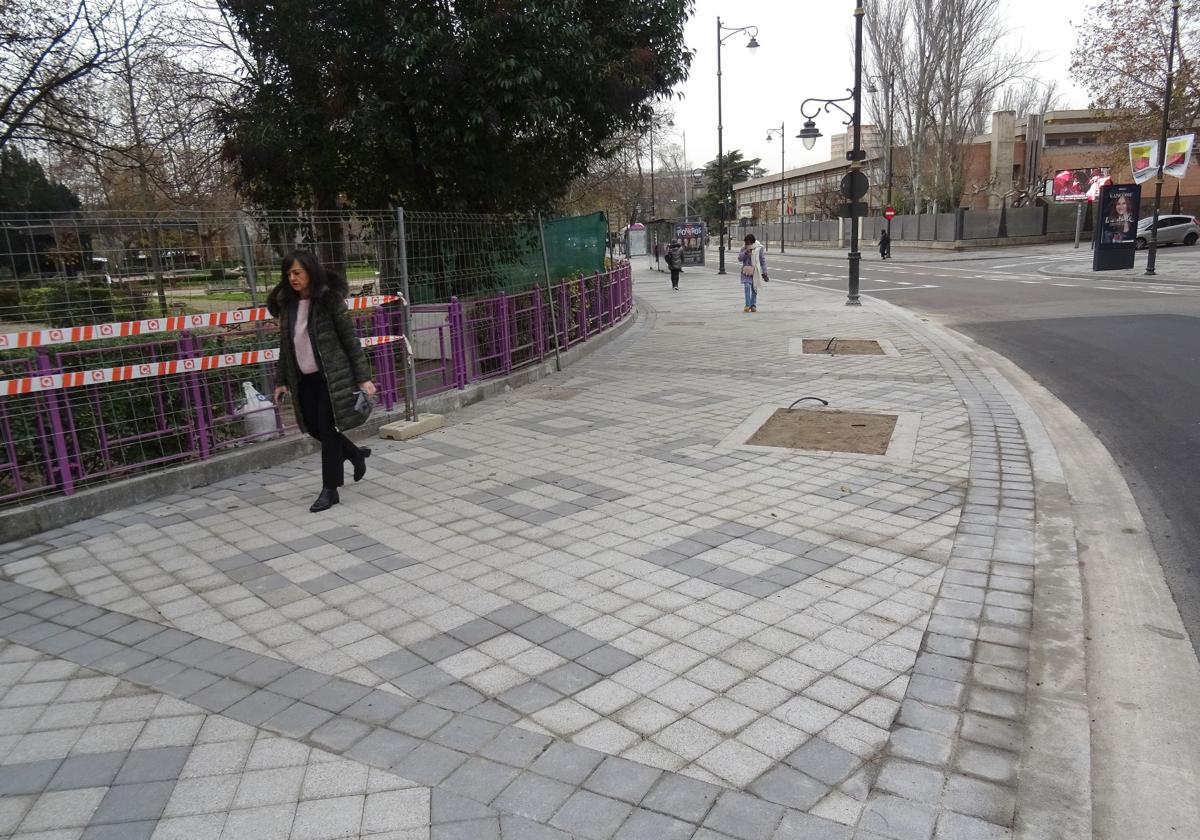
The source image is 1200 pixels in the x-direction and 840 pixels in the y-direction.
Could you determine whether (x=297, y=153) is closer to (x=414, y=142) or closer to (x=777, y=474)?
(x=414, y=142)

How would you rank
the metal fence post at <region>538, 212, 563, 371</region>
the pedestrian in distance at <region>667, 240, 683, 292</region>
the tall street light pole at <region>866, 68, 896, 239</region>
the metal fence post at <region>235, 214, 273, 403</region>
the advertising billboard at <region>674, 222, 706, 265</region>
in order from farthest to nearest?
the tall street light pole at <region>866, 68, 896, 239</region> < the advertising billboard at <region>674, 222, 706, 265</region> < the pedestrian in distance at <region>667, 240, 683, 292</region> < the metal fence post at <region>538, 212, 563, 371</region> < the metal fence post at <region>235, 214, 273, 403</region>

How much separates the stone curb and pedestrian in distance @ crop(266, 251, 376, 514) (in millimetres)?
1221

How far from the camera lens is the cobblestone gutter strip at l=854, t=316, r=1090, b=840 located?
255cm

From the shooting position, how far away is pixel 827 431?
731 centimetres

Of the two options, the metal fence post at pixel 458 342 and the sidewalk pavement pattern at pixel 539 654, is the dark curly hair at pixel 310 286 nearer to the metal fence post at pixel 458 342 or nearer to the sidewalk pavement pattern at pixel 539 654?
the sidewalk pavement pattern at pixel 539 654

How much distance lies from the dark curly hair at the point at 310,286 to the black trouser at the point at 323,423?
500 millimetres

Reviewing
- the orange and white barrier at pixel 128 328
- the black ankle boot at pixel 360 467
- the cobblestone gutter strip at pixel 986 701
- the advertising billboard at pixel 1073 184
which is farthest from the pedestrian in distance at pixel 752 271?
the advertising billboard at pixel 1073 184

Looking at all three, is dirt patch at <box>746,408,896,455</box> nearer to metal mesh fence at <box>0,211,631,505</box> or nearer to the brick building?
metal mesh fence at <box>0,211,631,505</box>

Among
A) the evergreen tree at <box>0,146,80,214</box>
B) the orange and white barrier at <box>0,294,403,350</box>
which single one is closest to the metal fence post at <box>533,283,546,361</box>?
the orange and white barrier at <box>0,294,403,350</box>

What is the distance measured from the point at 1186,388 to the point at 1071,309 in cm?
900

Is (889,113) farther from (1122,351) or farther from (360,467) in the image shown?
(360,467)

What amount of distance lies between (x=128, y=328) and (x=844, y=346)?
9724mm

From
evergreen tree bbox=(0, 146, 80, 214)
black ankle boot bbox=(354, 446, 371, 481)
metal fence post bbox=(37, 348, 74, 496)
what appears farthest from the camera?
evergreen tree bbox=(0, 146, 80, 214)

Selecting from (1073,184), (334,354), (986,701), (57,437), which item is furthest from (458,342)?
(1073,184)
